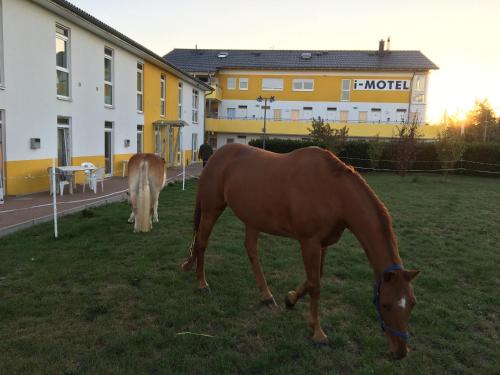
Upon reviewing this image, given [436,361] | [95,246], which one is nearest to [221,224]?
[95,246]

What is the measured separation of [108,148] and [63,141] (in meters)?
3.24

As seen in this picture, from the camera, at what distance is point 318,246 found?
3322mm

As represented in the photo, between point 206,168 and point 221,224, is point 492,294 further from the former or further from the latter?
point 221,224

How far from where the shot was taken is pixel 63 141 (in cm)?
1294

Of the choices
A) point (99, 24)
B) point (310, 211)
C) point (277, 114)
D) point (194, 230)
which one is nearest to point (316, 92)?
point (277, 114)

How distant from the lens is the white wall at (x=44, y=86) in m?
10.2

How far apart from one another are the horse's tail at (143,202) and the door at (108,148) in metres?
9.91

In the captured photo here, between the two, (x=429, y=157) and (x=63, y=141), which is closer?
(x=63, y=141)

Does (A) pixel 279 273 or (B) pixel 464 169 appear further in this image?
(B) pixel 464 169

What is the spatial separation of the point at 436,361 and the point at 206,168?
2.88 meters

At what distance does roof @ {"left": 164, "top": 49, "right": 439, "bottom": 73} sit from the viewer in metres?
40.3

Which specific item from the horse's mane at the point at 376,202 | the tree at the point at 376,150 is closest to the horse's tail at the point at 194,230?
the horse's mane at the point at 376,202

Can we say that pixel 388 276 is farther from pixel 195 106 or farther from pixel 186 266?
pixel 195 106

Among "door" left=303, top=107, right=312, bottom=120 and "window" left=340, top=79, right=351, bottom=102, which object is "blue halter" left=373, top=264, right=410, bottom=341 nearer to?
"door" left=303, top=107, right=312, bottom=120
